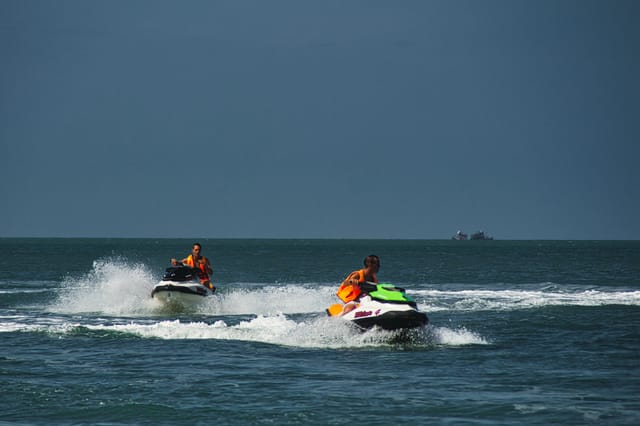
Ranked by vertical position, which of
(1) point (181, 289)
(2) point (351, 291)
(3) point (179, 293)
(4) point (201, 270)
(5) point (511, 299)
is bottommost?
(5) point (511, 299)

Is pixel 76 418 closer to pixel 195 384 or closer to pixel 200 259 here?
pixel 195 384

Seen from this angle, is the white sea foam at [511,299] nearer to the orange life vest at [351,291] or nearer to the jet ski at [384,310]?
the orange life vest at [351,291]

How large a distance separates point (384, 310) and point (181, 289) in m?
9.55

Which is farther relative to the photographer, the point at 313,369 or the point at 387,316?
the point at 387,316

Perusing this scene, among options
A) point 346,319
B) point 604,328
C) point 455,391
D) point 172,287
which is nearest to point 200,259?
point 172,287

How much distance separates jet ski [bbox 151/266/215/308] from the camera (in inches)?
1000

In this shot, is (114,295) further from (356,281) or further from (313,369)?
(313,369)

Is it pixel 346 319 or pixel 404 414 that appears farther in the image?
pixel 346 319

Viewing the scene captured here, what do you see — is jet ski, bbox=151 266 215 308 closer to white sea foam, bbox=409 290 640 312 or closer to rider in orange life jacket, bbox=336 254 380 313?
white sea foam, bbox=409 290 640 312

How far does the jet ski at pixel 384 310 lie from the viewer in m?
17.3

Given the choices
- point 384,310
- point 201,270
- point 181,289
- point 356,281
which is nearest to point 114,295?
point 201,270

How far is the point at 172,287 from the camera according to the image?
2538 centimetres

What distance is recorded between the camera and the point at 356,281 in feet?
58.7

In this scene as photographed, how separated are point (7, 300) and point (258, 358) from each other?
18.9 metres
